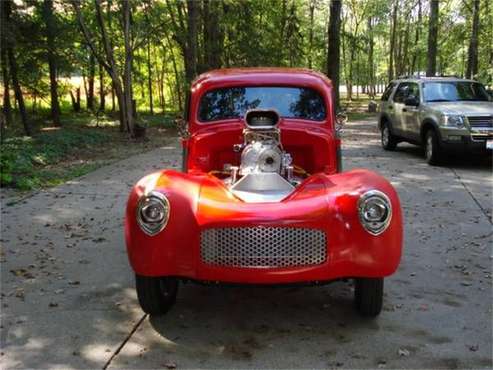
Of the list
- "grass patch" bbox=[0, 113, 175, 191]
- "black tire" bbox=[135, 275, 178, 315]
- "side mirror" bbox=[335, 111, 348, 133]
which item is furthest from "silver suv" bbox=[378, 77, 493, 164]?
"black tire" bbox=[135, 275, 178, 315]

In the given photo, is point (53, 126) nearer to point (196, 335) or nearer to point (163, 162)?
point (163, 162)

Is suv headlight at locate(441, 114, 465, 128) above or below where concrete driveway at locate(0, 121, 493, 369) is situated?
above

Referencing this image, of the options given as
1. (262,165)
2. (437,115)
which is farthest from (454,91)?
(262,165)

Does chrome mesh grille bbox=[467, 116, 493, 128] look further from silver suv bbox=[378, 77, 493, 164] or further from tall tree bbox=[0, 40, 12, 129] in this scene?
tall tree bbox=[0, 40, 12, 129]

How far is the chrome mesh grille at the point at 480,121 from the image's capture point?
1111 cm

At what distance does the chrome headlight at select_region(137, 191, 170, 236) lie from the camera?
3.95 metres

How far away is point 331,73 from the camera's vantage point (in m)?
22.6

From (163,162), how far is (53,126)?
31.7 ft

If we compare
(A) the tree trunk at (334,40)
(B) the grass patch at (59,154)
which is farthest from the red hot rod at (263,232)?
(A) the tree trunk at (334,40)

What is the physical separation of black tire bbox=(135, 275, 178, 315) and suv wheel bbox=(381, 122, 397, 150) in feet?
35.5

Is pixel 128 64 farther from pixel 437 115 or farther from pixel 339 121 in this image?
pixel 339 121

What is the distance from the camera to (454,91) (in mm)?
12664

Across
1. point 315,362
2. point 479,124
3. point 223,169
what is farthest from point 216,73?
point 479,124

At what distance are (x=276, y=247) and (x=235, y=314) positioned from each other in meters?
0.91
